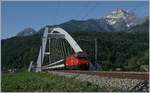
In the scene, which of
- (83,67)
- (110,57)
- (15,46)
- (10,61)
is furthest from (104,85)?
(15,46)

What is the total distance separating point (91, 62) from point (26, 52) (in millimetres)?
64855

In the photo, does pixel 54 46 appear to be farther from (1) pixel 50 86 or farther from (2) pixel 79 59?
(1) pixel 50 86

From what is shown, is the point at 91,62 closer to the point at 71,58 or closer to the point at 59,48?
the point at 71,58

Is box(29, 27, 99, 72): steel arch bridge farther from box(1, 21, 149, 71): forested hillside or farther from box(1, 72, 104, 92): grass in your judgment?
box(1, 72, 104, 92): grass

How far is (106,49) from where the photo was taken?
81.4 meters

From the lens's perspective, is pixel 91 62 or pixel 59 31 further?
pixel 59 31

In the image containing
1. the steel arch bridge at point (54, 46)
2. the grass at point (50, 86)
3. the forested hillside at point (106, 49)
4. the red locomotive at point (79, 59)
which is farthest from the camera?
the steel arch bridge at point (54, 46)

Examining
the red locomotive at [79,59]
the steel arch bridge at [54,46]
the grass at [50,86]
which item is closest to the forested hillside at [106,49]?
the red locomotive at [79,59]

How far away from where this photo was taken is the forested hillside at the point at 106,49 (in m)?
52.4

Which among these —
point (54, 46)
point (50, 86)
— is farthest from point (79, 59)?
point (50, 86)

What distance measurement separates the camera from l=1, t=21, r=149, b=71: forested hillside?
5238cm

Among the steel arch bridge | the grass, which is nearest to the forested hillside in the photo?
the steel arch bridge

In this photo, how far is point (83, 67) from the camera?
45.5 meters

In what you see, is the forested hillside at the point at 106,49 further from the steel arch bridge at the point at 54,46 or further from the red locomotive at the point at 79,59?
the steel arch bridge at the point at 54,46
